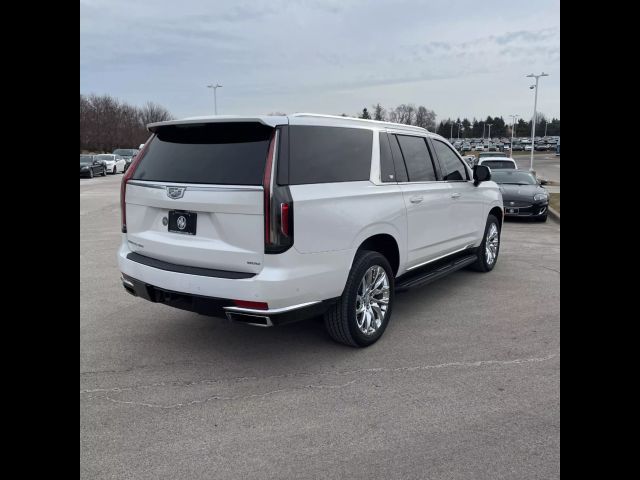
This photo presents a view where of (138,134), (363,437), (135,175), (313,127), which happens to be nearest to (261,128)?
(313,127)

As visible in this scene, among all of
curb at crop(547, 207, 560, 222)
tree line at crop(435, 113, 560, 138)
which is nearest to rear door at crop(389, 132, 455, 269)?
curb at crop(547, 207, 560, 222)

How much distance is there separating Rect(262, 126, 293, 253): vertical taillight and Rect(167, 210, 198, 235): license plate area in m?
0.63

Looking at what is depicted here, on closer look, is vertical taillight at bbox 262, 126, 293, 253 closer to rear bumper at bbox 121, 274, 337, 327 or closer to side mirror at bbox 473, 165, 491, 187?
rear bumper at bbox 121, 274, 337, 327

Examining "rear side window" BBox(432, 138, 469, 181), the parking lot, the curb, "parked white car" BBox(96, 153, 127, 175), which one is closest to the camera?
the parking lot

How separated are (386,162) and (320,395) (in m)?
2.27

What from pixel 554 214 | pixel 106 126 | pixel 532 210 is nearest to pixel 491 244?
pixel 532 210

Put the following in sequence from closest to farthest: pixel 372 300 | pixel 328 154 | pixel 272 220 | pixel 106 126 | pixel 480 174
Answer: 1. pixel 272 220
2. pixel 328 154
3. pixel 372 300
4. pixel 480 174
5. pixel 106 126

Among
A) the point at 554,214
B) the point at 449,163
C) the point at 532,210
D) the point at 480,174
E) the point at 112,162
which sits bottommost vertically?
the point at 554,214

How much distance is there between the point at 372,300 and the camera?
4.71 meters

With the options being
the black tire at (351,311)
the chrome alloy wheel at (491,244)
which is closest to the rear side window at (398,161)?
the black tire at (351,311)

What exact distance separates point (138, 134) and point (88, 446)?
80037mm

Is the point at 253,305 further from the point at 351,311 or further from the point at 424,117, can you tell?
the point at 424,117

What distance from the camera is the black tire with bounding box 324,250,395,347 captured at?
14.2 ft
